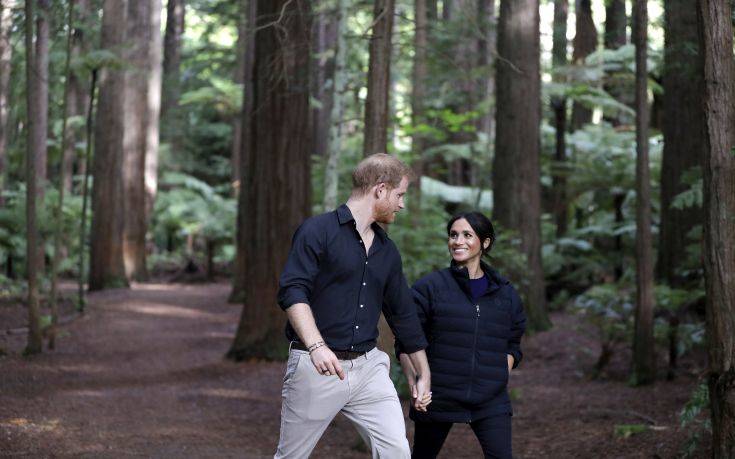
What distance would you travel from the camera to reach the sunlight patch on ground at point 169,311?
716 inches

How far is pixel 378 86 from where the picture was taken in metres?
7.93

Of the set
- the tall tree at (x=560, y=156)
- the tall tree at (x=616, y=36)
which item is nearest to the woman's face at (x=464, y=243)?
the tall tree at (x=616, y=36)

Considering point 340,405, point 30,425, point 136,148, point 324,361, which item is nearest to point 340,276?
point 324,361

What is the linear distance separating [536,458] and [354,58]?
20.1 meters

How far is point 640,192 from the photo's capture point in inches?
394

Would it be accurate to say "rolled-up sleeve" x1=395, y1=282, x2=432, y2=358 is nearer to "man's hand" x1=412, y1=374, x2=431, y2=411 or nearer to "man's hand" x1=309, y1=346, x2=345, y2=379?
"man's hand" x1=412, y1=374, x2=431, y2=411

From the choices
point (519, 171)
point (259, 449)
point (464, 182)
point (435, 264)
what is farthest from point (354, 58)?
point (259, 449)

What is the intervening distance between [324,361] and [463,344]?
104cm

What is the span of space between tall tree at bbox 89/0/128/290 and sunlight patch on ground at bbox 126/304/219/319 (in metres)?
4.63

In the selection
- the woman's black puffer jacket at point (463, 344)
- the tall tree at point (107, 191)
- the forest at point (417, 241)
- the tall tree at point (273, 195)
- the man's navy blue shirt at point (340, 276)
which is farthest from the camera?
the tall tree at point (107, 191)

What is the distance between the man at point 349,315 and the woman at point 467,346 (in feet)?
1.21

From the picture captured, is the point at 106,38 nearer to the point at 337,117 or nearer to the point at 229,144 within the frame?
the point at 337,117

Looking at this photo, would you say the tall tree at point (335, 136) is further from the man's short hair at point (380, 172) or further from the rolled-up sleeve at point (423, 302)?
the man's short hair at point (380, 172)

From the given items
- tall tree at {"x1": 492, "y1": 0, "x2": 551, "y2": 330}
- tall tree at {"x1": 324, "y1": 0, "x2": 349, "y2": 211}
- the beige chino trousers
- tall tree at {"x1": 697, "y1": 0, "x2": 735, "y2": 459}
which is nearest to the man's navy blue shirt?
the beige chino trousers
